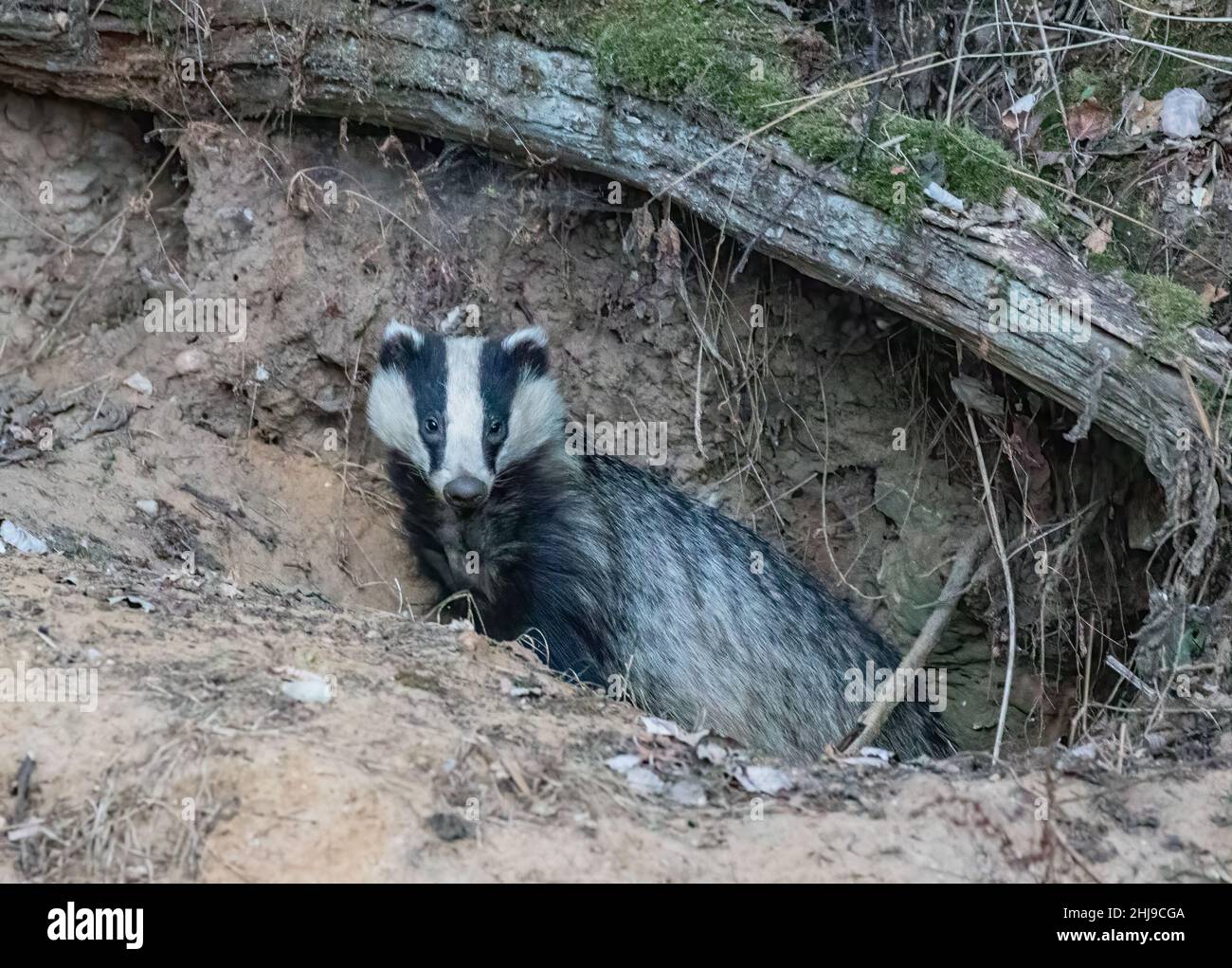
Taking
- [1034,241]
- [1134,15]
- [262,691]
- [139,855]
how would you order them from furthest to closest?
[1134,15], [1034,241], [262,691], [139,855]

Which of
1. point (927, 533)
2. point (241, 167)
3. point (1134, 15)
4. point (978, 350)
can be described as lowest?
point (927, 533)

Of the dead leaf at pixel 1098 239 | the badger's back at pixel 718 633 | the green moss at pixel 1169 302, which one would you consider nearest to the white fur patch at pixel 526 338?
the badger's back at pixel 718 633

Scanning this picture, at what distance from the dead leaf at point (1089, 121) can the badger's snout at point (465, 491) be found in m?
2.35

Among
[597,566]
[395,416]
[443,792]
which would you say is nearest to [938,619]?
[597,566]

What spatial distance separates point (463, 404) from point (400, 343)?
394mm

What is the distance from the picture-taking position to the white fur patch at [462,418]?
4.10 m

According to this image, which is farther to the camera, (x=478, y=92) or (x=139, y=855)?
(x=478, y=92)

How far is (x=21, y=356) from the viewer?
15.8 feet

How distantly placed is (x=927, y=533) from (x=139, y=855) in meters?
3.44

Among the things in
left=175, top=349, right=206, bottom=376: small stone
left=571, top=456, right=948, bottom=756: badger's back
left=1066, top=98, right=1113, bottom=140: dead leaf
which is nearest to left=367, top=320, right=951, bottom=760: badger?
left=571, top=456, right=948, bottom=756: badger's back

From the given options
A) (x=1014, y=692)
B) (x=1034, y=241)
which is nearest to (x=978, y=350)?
(x=1034, y=241)

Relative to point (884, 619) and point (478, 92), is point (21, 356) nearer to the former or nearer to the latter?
point (478, 92)

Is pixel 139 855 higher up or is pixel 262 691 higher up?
pixel 262 691

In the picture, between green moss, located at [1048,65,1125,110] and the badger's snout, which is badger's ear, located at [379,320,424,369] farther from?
green moss, located at [1048,65,1125,110]
